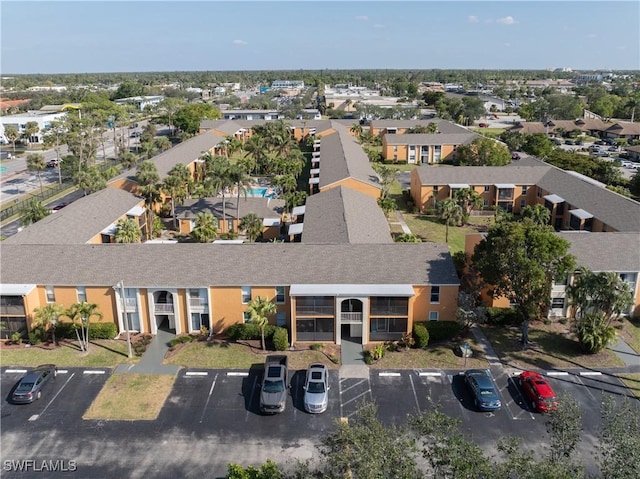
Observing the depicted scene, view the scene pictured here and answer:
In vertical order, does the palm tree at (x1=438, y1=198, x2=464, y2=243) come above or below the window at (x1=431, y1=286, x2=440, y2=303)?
above

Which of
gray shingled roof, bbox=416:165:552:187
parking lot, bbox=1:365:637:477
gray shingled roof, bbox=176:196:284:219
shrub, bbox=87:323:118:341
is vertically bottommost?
parking lot, bbox=1:365:637:477

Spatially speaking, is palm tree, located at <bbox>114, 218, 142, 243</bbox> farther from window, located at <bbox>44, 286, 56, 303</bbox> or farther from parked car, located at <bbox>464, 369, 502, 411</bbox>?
parked car, located at <bbox>464, 369, 502, 411</bbox>

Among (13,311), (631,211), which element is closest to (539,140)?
(631,211)

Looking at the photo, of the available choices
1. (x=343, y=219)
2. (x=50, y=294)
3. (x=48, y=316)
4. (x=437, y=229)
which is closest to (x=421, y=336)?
(x=343, y=219)

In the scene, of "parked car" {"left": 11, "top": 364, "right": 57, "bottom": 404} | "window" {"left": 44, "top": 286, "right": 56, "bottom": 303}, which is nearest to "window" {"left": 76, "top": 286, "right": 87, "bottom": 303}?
"window" {"left": 44, "top": 286, "right": 56, "bottom": 303}

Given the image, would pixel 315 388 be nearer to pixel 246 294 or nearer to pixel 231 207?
pixel 246 294

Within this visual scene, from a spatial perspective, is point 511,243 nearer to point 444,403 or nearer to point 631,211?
point 444,403

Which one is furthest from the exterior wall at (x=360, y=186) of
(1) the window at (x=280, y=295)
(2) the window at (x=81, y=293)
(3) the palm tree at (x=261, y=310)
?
(2) the window at (x=81, y=293)
